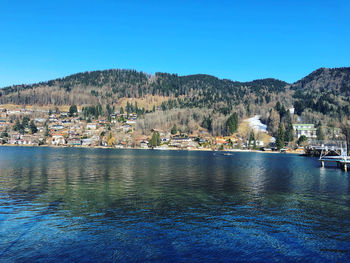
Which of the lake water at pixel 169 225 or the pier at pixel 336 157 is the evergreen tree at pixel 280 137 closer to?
the pier at pixel 336 157

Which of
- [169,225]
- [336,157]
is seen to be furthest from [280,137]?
[169,225]

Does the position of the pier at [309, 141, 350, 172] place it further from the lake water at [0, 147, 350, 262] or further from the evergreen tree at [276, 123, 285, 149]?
the lake water at [0, 147, 350, 262]

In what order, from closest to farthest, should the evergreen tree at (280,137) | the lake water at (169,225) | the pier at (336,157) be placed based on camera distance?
the lake water at (169,225), the pier at (336,157), the evergreen tree at (280,137)

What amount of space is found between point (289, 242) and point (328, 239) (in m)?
2.86

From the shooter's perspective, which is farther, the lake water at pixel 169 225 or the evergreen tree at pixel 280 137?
the evergreen tree at pixel 280 137

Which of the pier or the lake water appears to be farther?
the pier

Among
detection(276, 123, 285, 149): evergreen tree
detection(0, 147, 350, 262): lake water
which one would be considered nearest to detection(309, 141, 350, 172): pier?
detection(276, 123, 285, 149): evergreen tree

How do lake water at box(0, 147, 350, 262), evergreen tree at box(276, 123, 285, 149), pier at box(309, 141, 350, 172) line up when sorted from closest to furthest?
1. lake water at box(0, 147, 350, 262)
2. pier at box(309, 141, 350, 172)
3. evergreen tree at box(276, 123, 285, 149)

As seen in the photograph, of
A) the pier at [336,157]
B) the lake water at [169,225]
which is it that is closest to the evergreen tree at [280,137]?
the pier at [336,157]

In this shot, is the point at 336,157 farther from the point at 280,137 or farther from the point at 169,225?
the point at 280,137

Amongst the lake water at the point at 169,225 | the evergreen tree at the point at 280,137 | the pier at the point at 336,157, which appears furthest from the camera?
the evergreen tree at the point at 280,137

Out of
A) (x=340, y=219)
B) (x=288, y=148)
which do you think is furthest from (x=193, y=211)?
(x=288, y=148)

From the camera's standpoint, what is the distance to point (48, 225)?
18781 mm

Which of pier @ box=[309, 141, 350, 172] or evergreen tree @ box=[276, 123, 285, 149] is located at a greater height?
evergreen tree @ box=[276, 123, 285, 149]
